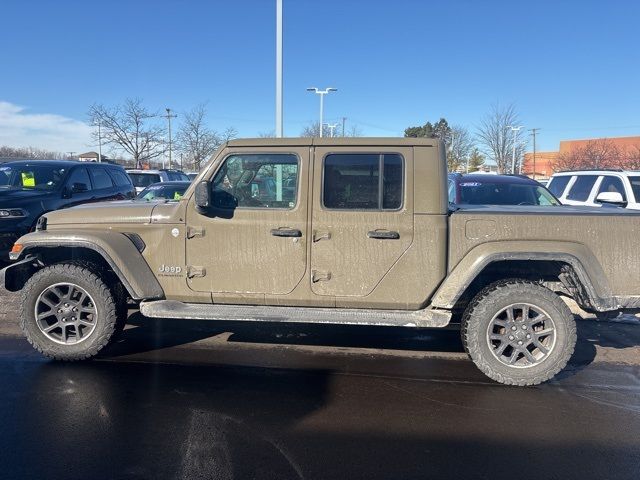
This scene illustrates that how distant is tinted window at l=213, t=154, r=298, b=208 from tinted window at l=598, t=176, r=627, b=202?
24.0 feet

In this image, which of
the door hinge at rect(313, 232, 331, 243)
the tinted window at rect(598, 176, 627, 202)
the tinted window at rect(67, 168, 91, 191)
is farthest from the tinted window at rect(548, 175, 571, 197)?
the tinted window at rect(67, 168, 91, 191)

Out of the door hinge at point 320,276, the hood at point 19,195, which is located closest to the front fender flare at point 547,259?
the door hinge at point 320,276

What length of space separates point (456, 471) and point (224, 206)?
2.75m

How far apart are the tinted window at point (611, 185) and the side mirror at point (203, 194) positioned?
796cm

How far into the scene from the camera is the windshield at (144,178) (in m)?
17.1

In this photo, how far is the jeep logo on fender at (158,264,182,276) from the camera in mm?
4359

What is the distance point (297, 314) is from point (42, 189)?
6.53m

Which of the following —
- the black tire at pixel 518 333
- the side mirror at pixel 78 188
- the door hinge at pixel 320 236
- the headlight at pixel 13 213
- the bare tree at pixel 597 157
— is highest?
the bare tree at pixel 597 157

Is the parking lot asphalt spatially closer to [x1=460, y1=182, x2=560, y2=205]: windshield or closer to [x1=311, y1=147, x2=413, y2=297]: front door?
[x1=311, y1=147, x2=413, y2=297]: front door

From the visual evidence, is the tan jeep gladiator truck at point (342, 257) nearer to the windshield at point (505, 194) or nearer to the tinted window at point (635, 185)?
the windshield at point (505, 194)

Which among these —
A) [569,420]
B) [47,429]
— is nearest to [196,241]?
[47,429]

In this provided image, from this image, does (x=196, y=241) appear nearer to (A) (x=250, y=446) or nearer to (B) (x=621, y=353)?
(A) (x=250, y=446)

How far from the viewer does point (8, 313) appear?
6074 millimetres

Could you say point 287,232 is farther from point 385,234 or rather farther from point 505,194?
point 505,194
